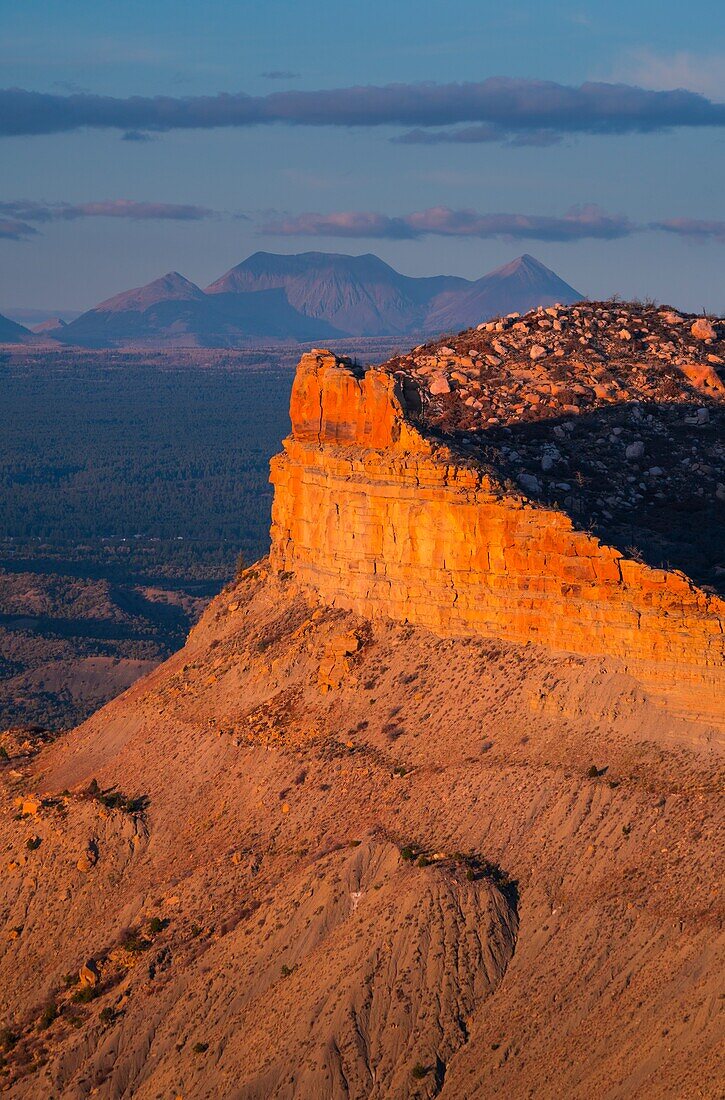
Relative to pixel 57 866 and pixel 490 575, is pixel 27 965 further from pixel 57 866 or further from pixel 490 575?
pixel 490 575

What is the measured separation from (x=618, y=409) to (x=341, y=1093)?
2722cm

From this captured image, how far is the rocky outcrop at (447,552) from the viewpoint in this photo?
129 feet

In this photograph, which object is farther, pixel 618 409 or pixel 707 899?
pixel 618 409

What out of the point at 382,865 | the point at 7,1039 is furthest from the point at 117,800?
the point at 382,865

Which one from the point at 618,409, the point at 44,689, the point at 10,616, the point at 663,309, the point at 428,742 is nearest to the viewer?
the point at 428,742

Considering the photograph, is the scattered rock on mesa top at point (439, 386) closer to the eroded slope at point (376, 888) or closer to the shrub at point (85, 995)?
the eroded slope at point (376, 888)

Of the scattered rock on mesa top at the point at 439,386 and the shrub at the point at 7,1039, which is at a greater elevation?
the scattered rock on mesa top at the point at 439,386

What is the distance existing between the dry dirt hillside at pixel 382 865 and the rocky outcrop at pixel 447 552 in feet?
0.38

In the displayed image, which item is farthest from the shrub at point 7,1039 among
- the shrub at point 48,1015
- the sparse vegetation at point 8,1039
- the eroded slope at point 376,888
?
the shrub at point 48,1015

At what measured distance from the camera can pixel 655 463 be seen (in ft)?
176

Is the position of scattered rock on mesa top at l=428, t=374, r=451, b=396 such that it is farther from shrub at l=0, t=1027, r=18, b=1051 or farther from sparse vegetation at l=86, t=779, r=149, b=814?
shrub at l=0, t=1027, r=18, b=1051

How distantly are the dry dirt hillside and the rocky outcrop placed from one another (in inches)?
4.5

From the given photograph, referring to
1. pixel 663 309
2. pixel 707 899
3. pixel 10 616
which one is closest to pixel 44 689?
pixel 10 616

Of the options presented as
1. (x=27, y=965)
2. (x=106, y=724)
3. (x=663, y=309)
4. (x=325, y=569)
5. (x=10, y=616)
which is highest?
(x=663, y=309)
